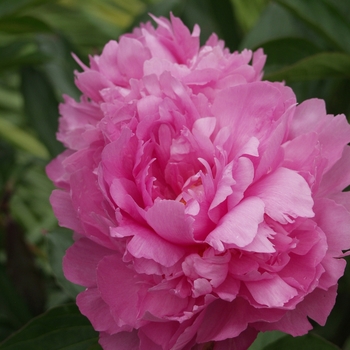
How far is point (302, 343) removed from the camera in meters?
0.48

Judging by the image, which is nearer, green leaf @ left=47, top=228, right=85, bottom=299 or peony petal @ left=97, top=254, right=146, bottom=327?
peony petal @ left=97, top=254, right=146, bottom=327

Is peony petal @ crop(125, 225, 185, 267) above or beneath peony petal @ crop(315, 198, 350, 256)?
beneath

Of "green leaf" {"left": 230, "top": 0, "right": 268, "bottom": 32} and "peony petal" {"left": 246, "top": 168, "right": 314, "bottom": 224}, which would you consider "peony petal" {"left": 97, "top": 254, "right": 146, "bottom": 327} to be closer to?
"peony petal" {"left": 246, "top": 168, "right": 314, "bottom": 224}

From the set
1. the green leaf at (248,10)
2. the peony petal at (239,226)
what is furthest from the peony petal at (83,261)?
the green leaf at (248,10)

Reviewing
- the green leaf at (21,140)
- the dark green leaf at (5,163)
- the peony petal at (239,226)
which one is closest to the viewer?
the peony petal at (239,226)

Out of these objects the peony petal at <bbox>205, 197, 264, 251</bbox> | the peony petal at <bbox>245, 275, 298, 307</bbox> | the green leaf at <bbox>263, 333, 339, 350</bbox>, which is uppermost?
the peony petal at <bbox>205, 197, 264, 251</bbox>

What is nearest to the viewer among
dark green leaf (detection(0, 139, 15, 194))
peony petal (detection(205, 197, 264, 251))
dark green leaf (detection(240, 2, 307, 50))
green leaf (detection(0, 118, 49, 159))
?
peony petal (detection(205, 197, 264, 251))

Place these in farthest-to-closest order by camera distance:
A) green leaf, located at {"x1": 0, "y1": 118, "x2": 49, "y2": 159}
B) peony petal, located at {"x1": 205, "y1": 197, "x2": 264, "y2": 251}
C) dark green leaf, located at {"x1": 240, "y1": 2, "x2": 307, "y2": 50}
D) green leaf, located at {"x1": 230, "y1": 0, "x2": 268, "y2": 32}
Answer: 1. green leaf, located at {"x1": 0, "y1": 118, "x2": 49, "y2": 159}
2. green leaf, located at {"x1": 230, "y1": 0, "x2": 268, "y2": 32}
3. dark green leaf, located at {"x1": 240, "y1": 2, "x2": 307, "y2": 50}
4. peony petal, located at {"x1": 205, "y1": 197, "x2": 264, "y2": 251}

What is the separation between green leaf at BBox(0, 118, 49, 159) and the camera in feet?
3.98

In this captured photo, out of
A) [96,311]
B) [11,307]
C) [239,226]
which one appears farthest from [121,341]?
[11,307]

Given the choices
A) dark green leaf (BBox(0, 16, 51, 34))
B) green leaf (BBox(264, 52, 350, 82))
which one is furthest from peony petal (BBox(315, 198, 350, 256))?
dark green leaf (BBox(0, 16, 51, 34))

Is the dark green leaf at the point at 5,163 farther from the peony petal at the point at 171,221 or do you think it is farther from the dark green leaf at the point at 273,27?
the peony petal at the point at 171,221

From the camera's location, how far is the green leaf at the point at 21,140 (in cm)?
121

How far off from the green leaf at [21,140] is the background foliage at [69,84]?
27 cm
